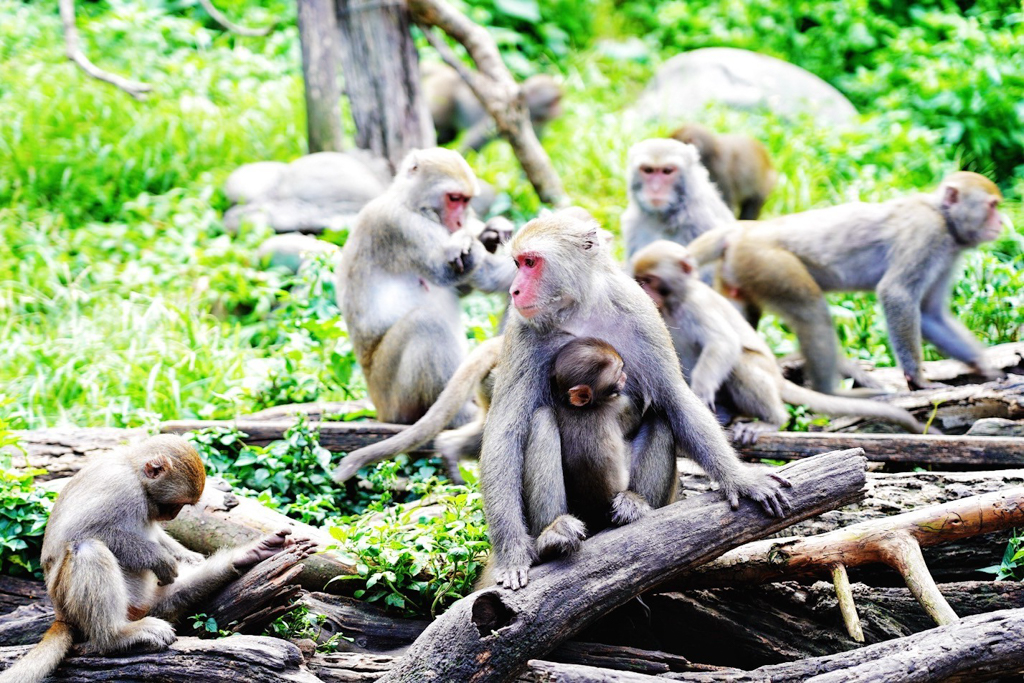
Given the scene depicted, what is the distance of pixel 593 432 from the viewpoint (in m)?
4.11

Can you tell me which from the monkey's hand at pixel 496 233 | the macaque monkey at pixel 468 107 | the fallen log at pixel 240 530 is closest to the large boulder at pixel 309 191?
the macaque monkey at pixel 468 107

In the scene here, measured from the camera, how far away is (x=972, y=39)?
1082 cm

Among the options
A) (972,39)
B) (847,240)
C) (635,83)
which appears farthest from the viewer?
(635,83)

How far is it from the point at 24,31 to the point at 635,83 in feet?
26.4

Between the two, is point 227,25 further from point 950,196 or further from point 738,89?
point 950,196

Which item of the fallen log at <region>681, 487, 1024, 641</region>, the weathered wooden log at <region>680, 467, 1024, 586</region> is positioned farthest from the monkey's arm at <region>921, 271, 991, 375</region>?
the fallen log at <region>681, 487, 1024, 641</region>

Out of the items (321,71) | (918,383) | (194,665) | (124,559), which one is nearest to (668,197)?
(918,383)

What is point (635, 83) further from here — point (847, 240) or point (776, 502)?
point (776, 502)

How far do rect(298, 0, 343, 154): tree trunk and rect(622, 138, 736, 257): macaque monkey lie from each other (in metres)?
3.59

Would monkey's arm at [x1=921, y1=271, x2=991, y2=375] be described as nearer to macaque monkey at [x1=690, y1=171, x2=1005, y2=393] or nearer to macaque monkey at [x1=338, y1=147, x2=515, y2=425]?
macaque monkey at [x1=690, y1=171, x2=1005, y2=393]

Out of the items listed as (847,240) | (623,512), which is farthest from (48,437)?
(847,240)

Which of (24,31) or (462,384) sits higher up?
(24,31)

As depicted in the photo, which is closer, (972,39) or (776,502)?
(776,502)

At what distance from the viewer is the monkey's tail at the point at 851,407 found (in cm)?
566
